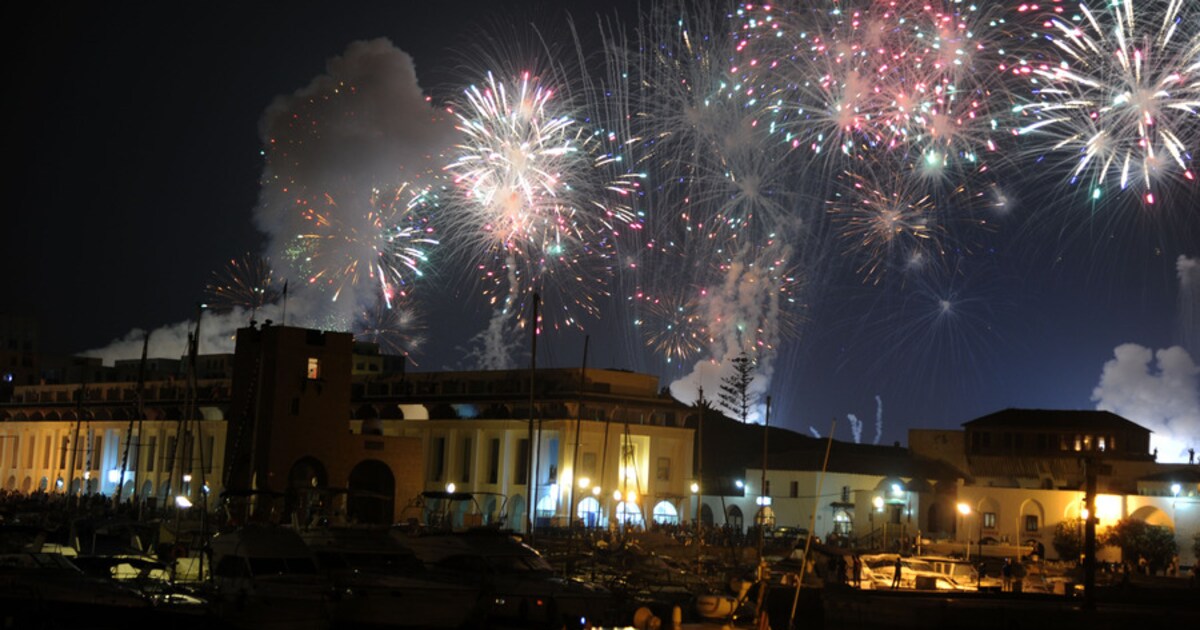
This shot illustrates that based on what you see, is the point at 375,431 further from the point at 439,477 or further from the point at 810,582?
the point at 810,582

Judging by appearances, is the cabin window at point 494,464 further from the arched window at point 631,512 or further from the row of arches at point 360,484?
the row of arches at point 360,484

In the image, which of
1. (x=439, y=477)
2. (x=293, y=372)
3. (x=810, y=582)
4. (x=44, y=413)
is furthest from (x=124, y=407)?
(x=810, y=582)

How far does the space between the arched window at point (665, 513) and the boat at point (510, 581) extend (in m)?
35.3

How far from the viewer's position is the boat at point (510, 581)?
92.8 ft

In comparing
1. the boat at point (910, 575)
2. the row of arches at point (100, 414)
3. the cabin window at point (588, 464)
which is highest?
the row of arches at point (100, 414)

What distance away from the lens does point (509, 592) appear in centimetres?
2884

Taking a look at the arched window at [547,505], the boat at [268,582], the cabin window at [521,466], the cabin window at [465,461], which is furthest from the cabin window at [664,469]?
the boat at [268,582]

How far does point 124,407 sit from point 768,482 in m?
42.1

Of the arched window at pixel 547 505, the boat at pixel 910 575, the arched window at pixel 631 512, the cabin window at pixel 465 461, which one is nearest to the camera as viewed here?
the boat at pixel 910 575

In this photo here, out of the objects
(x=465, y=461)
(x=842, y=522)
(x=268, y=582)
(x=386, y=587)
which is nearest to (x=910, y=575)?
(x=386, y=587)

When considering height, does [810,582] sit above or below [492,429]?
below

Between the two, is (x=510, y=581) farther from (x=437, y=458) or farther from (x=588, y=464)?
(x=437, y=458)

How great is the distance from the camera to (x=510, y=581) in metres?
29.5

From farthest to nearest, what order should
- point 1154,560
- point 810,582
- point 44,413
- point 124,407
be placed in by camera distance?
point 44,413 < point 124,407 < point 1154,560 < point 810,582
